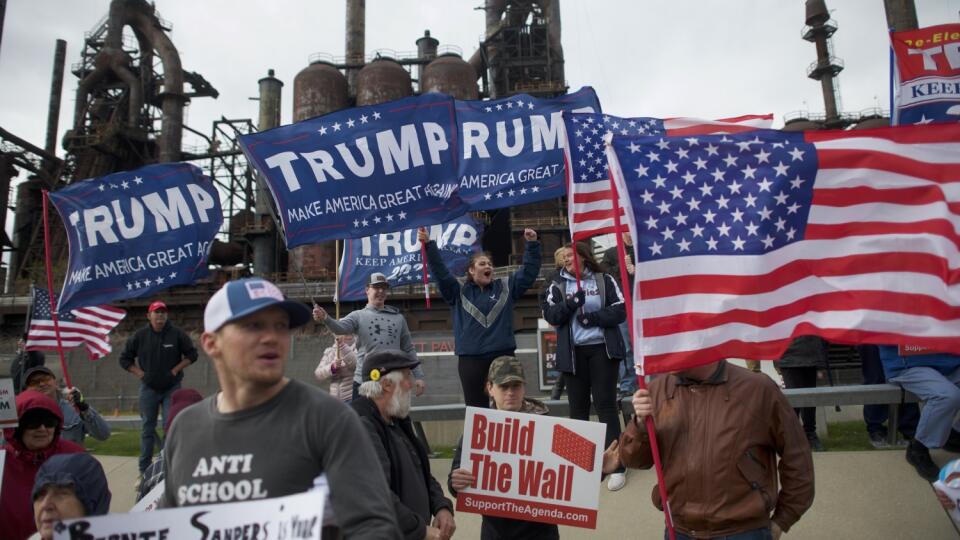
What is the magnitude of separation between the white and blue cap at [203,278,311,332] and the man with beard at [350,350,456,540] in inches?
41.9

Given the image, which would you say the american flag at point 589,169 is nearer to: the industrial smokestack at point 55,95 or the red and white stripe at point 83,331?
the red and white stripe at point 83,331

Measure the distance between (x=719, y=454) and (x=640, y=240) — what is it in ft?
3.68

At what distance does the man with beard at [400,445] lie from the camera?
2893 mm

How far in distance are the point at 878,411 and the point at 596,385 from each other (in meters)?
2.96

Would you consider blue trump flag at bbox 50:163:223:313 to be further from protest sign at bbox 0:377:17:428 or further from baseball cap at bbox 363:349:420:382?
baseball cap at bbox 363:349:420:382

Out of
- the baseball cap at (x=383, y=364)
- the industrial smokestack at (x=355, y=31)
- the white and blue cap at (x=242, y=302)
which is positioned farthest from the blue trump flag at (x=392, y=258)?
the industrial smokestack at (x=355, y=31)

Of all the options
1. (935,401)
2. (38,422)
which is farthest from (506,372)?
(935,401)

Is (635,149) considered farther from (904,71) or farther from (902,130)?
(904,71)

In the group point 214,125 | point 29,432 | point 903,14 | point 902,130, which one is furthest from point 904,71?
point 214,125

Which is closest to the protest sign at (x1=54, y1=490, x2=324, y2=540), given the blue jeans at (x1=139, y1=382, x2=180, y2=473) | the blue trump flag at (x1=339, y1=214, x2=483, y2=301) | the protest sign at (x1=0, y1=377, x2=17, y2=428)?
the protest sign at (x1=0, y1=377, x2=17, y2=428)

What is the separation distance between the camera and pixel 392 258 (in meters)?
8.63

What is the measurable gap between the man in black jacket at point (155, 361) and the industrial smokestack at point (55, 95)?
45492 millimetres

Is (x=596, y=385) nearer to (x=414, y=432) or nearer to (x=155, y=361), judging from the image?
(x=414, y=432)

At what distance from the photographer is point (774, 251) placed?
3.24m
